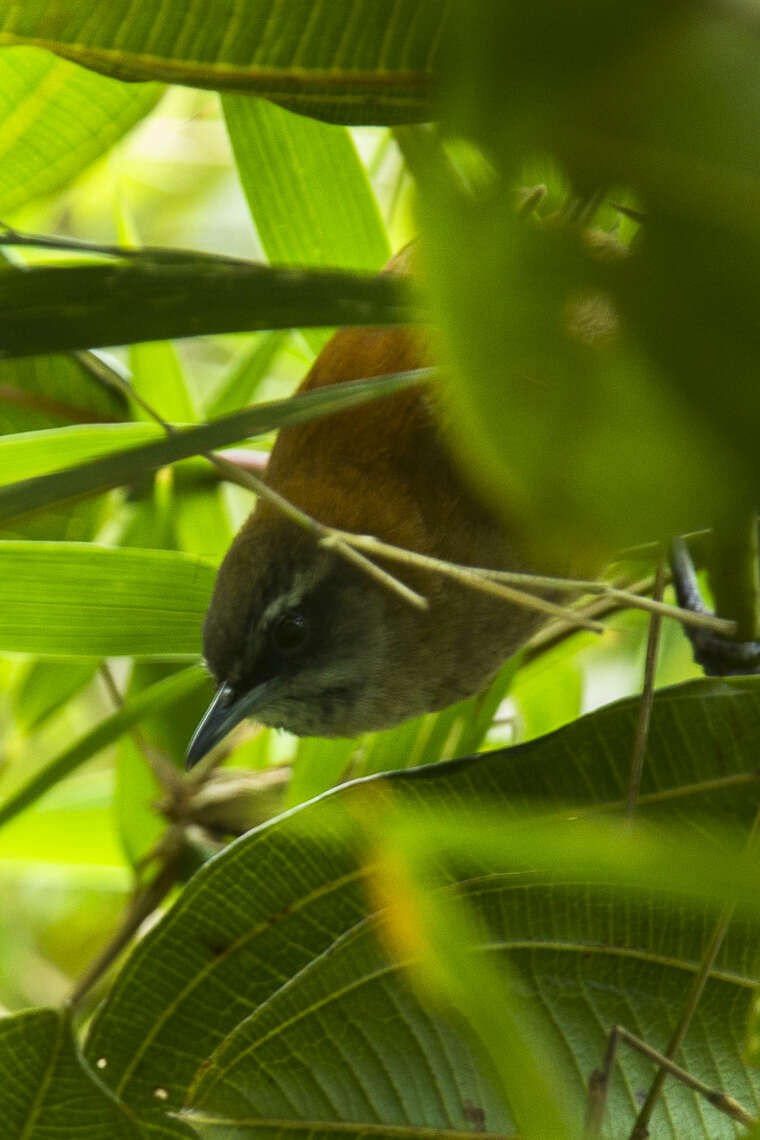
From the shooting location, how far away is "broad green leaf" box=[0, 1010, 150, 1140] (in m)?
0.91

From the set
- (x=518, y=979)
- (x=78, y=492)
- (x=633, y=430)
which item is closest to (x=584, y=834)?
(x=633, y=430)

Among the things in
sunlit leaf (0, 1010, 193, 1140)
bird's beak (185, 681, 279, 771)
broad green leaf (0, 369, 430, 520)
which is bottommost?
sunlit leaf (0, 1010, 193, 1140)

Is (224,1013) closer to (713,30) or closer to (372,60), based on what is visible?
(372,60)

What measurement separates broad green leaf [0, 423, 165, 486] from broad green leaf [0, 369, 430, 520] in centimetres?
47

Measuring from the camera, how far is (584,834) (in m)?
0.46

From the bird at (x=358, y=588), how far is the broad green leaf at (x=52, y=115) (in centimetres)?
35

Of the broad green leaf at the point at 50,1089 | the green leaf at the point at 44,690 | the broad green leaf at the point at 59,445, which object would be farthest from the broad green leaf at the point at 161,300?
the green leaf at the point at 44,690

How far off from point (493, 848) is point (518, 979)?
525 millimetres

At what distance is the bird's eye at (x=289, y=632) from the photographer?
1.41 metres

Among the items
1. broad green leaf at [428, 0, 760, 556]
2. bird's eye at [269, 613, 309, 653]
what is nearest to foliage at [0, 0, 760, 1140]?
broad green leaf at [428, 0, 760, 556]

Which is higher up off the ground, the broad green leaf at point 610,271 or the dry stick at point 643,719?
the broad green leaf at point 610,271

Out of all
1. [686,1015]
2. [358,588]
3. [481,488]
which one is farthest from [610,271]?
[358,588]

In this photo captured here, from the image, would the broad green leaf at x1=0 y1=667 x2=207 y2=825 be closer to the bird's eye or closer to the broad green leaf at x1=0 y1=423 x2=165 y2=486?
the bird's eye

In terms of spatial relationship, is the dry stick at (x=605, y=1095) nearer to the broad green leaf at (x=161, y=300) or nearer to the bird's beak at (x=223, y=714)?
the broad green leaf at (x=161, y=300)
